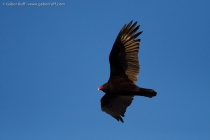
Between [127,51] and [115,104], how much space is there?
6.45ft

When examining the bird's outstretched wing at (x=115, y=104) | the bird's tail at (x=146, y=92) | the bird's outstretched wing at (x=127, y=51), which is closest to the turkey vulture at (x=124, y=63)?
the bird's outstretched wing at (x=127, y=51)

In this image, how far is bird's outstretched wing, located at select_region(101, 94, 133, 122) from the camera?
1127 cm

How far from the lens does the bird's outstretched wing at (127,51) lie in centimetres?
1052

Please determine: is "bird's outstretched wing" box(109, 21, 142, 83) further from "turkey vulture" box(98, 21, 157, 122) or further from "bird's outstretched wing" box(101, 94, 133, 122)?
"bird's outstretched wing" box(101, 94, 133, 122)

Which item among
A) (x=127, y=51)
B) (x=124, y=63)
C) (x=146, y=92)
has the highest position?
(x=127, y=51)

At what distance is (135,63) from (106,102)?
1.80 metres

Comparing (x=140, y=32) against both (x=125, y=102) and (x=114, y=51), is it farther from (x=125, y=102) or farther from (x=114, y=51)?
(x=125, y=102)

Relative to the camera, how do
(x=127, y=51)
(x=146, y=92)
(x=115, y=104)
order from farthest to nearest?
(x=115, y=104) → (x=127, y=51) → (x=146, y=92)

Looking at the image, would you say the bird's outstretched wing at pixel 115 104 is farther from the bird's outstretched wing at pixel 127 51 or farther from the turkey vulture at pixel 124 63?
the bird's outstretched wing at pixel 127 51

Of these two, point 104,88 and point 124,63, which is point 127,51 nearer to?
point 124,63

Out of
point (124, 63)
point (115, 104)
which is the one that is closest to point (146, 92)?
point (124, 63)

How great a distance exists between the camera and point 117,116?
37.0 ft

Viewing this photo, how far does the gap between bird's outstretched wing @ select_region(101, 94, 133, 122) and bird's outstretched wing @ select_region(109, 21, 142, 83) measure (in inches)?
41.3

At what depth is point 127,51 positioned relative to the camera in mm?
10562
